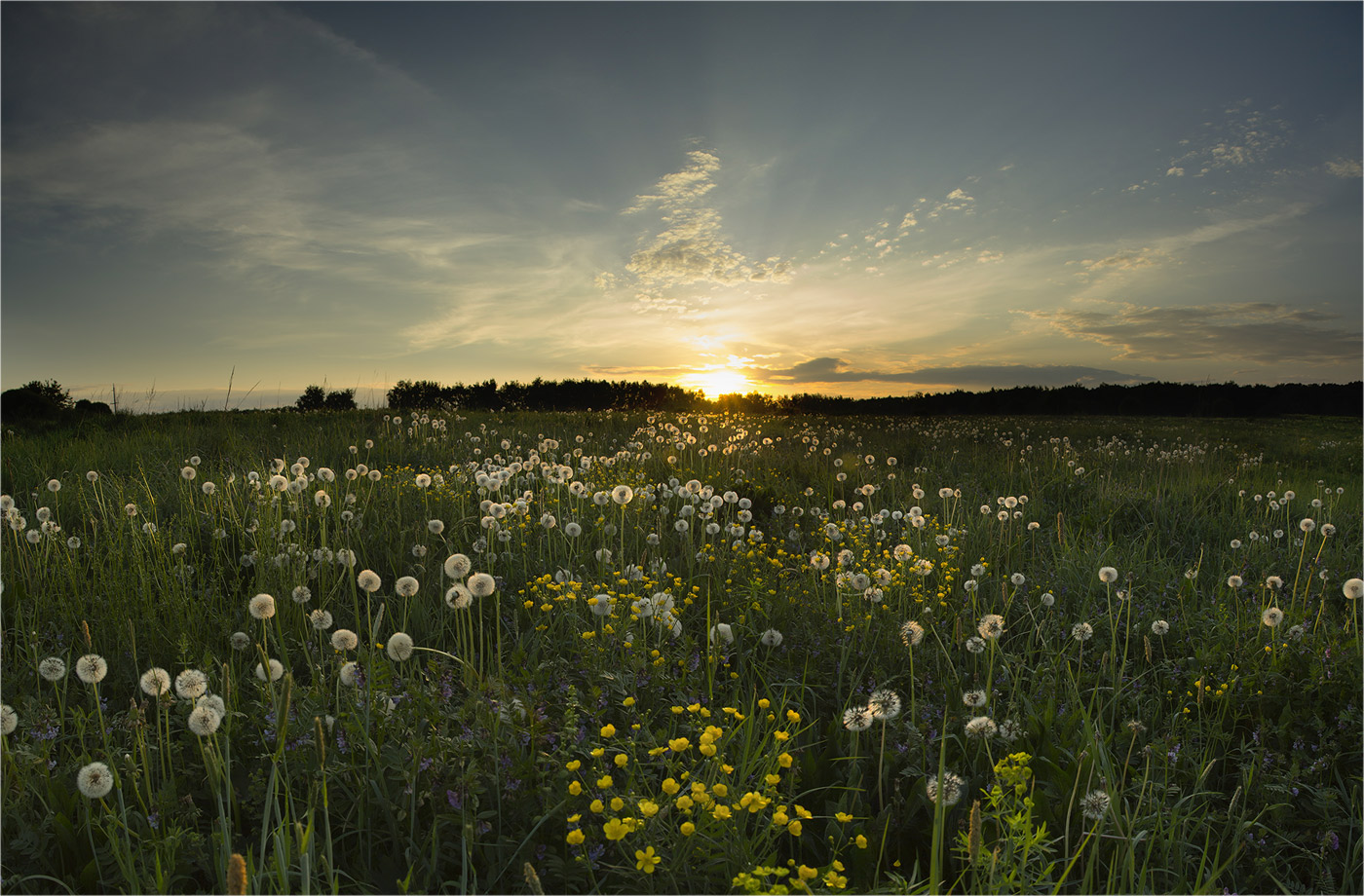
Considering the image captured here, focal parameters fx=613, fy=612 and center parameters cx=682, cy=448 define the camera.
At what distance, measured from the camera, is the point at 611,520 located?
527 centimetres

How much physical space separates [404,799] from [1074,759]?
2.26 m

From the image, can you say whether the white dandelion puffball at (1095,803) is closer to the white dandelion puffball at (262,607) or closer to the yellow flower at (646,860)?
the yellow flower at (646,860)

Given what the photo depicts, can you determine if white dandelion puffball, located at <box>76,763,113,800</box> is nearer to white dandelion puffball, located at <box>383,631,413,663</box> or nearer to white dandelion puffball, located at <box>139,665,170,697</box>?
white dandelion puffball, located at <box>139,665,170,697</box>

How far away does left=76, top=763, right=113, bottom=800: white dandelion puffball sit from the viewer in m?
1.69

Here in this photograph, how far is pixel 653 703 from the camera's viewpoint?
2.55m

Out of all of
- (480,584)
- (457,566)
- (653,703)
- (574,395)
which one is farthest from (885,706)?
(574,395)

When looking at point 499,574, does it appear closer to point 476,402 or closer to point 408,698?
point 408,698

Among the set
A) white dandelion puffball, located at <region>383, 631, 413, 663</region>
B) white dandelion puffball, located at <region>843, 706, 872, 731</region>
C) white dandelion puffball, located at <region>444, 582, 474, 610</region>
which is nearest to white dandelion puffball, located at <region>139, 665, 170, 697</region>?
white dandelion puffball, located at <region>383, 631, 413, 663</region>

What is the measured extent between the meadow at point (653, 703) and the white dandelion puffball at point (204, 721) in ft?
0.06

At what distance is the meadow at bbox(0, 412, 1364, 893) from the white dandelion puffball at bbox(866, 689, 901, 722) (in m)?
0.02

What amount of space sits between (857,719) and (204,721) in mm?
2008

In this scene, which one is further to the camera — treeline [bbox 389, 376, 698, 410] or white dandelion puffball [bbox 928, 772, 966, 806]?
treeline [bbox 389, 376, 698, 410]

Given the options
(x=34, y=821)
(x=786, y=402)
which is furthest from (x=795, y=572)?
(x=786, y=402)

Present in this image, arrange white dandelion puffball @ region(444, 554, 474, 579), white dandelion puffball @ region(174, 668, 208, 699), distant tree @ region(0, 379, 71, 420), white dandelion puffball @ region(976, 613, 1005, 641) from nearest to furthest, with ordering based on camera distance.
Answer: white dandelion puffball @ region(174, 668, 208, 699) → white dandelion puffball @ region(444, 554, 474, 579) → white dandelion puffball @ region(976, 613, 1005, 641) → distant tree @ region(0, 379, 71, 420)
